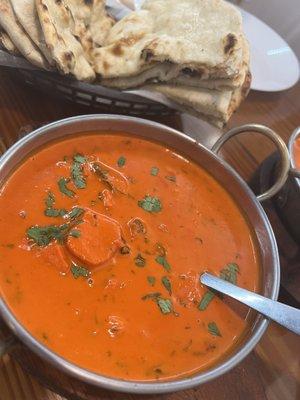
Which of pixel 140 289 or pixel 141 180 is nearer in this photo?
pixel 140 289

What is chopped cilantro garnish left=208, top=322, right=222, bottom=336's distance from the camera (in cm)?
91

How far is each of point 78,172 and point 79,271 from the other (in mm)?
261

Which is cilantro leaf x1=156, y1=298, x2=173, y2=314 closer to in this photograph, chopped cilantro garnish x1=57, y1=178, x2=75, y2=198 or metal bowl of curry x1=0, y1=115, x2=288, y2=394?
metal bowl of curry x1=0, y1=115, x2=288, y2=394

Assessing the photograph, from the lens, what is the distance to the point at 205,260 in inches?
39.2

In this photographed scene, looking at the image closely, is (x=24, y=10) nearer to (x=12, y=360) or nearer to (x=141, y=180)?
(x=141, y=180)

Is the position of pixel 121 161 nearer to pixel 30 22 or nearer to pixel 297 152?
pixel 30 22

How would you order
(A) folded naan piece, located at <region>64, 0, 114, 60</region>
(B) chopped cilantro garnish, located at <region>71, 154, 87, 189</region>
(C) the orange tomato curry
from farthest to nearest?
(C) the orange tomato curry → (A) folded naan piece, located at <region>64, 0, 114, 60</region> → (B) chopped cilantro garnish, located at <region>71, 154, 87, 189</region>

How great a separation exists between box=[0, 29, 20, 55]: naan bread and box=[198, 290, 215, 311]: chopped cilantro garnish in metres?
0.74

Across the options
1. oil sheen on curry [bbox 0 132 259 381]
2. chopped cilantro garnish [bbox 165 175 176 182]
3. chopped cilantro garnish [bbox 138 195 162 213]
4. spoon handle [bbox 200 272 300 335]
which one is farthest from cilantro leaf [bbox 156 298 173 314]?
chopped cilantro garnish [bbox 165 175 176 182]

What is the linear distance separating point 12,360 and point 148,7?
3.49 ft

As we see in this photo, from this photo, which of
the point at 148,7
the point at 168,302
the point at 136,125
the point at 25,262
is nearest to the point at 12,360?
the point at 25,262

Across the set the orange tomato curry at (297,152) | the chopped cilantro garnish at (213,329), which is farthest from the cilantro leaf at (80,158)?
the orange tomato curry at (297,152)

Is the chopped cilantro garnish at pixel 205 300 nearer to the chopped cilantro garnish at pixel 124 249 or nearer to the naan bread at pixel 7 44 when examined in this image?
the chopped cilantro garnish at pixel 124 249

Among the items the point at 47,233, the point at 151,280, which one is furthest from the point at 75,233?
the point at 151,280
